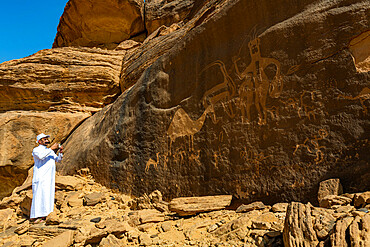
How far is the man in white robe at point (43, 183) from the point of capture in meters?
3.91

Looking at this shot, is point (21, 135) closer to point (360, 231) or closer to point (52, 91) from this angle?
point (52, 91)

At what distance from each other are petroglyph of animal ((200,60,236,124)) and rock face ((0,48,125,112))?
5.78 meters

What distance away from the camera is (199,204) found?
126 inches

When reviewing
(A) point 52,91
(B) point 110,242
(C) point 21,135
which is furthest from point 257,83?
(A) point 52,91

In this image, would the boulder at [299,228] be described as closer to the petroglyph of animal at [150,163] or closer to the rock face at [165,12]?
the petroglyph of animal at [150,163]

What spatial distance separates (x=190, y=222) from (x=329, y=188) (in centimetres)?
149

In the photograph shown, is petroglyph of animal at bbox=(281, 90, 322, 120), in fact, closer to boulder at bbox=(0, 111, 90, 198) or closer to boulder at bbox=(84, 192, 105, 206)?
boulder at bbox=(84, 192, 105, 206)

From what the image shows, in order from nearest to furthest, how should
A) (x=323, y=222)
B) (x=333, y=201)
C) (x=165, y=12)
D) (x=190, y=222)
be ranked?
1. (x=323, y=222)
2. (x=333, y=201)
3. (x=190, y=222)
4. (x=165, y=12)

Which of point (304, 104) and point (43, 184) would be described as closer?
point (304, 104)

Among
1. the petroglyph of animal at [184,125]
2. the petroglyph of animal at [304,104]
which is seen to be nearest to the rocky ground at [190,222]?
the petroglyph of animal at [304,104]

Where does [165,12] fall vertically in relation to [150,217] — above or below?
above

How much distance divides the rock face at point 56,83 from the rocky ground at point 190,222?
444cm

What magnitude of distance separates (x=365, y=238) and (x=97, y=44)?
45.5ft

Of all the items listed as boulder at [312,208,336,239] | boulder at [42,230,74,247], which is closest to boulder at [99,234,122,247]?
boulder at [42,230,74,247]
